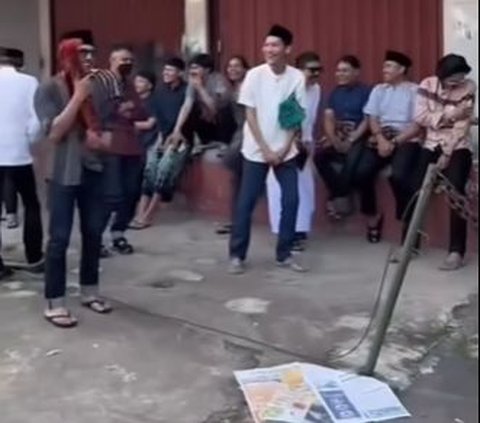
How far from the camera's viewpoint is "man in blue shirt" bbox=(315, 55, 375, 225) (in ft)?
27.2

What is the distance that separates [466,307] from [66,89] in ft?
8.55

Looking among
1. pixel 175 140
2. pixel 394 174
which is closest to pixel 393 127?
pixel 394 174

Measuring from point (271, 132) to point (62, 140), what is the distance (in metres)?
1.84

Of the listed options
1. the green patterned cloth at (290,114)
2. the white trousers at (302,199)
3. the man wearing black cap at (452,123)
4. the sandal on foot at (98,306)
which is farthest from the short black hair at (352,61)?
the sandal on foot at (98,306)

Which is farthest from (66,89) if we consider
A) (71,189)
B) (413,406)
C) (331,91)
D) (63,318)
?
(331,91)

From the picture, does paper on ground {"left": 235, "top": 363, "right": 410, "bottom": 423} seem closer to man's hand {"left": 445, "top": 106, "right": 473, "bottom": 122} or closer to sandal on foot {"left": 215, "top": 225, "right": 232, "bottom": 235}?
man's hand {"left": 445, "top": 106, "right": 473, "bottom": 122}

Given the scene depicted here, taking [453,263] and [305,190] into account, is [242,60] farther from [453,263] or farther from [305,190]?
[453,263]

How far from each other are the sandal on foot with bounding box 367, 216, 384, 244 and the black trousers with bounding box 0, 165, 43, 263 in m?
2.46

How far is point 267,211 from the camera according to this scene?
29.8 ft

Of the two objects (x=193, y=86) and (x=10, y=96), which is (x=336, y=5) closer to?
(x=193, y=86)

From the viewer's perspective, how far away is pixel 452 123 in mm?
7383

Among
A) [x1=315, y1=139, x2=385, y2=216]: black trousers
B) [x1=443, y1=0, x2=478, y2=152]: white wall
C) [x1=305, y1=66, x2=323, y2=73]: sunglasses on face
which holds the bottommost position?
[x1=315, y1=139, x2=385, y2=216]: black trousers

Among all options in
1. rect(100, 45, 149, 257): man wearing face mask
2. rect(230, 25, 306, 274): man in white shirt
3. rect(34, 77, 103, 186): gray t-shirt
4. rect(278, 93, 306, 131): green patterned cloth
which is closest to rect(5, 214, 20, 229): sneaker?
rect(100, 45, 149, 257): man wearing face mask

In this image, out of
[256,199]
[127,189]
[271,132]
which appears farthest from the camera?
[127,189]
